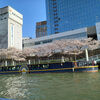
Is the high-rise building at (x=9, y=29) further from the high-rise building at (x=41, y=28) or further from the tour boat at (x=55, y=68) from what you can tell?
the tour boat at (x=55, y=68)

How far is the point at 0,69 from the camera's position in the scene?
33688mm

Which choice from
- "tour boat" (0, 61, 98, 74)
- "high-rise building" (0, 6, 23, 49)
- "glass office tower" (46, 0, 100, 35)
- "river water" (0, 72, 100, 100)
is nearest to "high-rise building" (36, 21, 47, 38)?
"glass office tower" (46, 0, 100, 35)

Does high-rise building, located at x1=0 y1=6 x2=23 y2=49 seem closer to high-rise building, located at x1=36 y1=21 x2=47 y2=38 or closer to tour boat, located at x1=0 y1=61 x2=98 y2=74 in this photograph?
high-rise building, located at x1=36 y1=21 x2=47 y2=38

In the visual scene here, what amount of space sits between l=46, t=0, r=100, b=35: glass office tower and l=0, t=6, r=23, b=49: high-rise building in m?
24.0

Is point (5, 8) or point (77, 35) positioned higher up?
point (5, 8)

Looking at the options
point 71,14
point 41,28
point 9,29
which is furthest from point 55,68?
point 41,28

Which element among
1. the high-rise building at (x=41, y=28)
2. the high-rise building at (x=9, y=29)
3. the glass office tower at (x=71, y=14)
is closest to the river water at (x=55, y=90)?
the glass office tower at (x=71, y=14)

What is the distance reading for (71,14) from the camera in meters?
77.9

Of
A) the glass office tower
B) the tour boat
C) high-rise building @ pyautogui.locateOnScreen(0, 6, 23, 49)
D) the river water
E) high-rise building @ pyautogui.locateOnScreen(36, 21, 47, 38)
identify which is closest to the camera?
the river water

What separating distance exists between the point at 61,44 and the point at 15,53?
16990 mm

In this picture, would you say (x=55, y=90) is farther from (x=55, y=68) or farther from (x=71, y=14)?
(x=71, y=14)

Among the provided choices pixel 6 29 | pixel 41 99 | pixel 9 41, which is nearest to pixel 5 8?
pixel 6 29

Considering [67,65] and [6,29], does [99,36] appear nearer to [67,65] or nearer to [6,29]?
[67,65]

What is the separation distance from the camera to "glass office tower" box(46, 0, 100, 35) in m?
71.1
